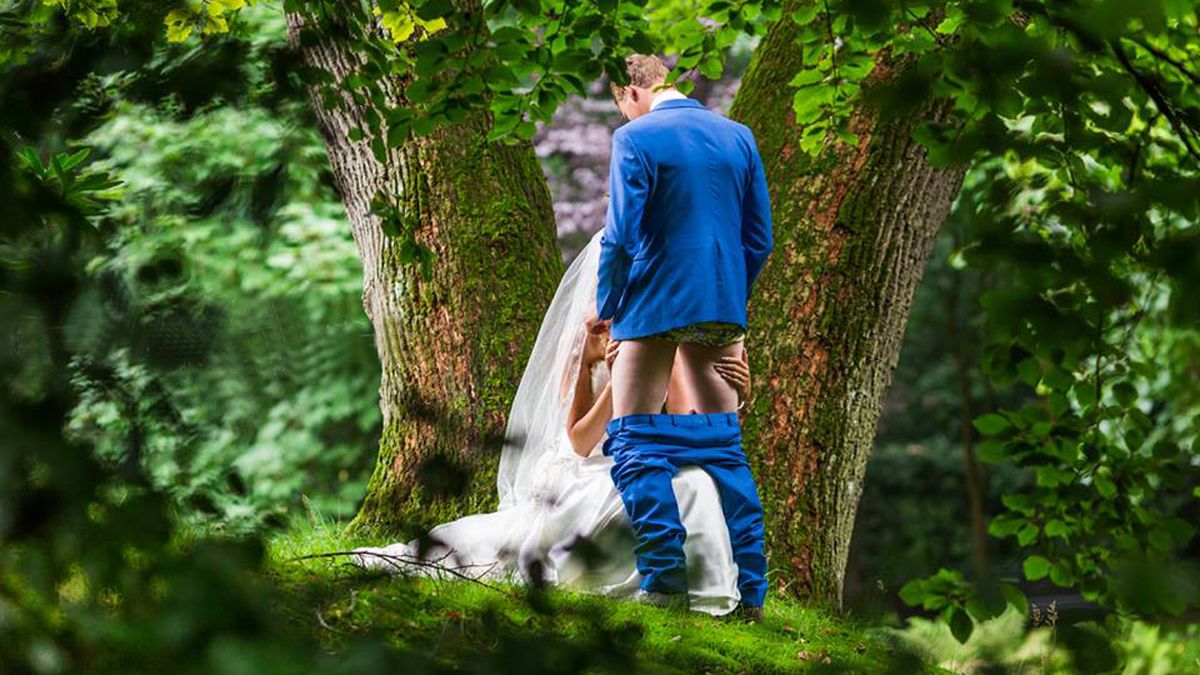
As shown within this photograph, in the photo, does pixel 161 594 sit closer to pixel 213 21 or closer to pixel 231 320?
pixel 231 320

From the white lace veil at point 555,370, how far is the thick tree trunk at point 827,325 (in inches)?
35.7

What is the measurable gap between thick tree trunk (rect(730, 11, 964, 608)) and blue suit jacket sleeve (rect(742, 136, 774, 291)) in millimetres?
853

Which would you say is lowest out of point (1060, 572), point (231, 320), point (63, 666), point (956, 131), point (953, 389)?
point (953, 389)

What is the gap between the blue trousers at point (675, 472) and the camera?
4.93 meters

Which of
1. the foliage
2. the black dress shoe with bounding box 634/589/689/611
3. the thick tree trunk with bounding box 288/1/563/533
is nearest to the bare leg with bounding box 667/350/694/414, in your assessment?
the black dress shoe with bounding box 634/589/689/611

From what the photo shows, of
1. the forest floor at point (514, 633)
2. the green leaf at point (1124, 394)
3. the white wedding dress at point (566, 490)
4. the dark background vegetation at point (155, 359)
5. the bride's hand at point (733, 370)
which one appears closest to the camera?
the dark background vegetation at point (155, 359)

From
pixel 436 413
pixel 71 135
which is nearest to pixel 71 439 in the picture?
pixel 436 413

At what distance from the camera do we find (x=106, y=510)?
3.96 feet

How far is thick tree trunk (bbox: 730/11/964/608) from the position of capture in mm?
6090

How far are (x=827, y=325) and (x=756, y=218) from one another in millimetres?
995

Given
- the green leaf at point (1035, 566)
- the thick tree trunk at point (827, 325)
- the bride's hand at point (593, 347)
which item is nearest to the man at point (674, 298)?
the bride's hand at point (593, 347)

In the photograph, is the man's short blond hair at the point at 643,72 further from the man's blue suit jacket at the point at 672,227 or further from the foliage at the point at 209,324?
the foliage at the point at 209,324

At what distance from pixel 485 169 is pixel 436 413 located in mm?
4747

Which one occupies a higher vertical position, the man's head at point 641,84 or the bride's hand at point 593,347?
the man's head at point 641,84
